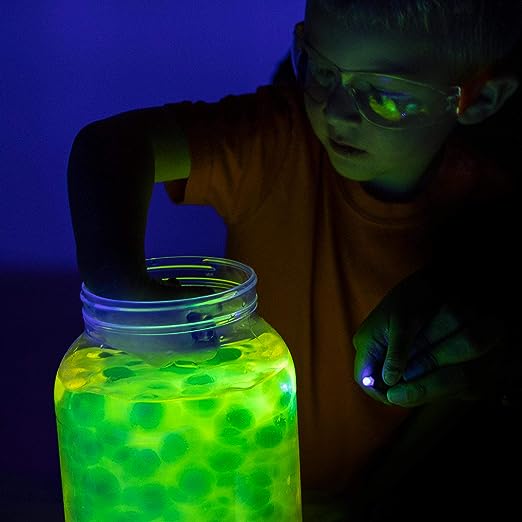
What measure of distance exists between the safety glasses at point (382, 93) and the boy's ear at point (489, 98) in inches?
1.2

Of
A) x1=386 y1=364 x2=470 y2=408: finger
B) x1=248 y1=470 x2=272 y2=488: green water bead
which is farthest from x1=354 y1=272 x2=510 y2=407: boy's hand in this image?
x1=248 y1=470 x2=272 y2=488: green water bead

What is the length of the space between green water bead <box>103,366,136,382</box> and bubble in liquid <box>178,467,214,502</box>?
0.28 ft

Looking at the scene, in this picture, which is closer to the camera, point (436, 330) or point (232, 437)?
point (232, 437)

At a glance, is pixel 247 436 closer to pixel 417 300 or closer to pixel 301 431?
pixel 417 300

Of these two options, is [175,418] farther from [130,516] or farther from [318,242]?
[318,242]

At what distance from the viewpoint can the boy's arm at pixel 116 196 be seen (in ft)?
1.98

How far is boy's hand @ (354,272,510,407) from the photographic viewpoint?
2.16 ft

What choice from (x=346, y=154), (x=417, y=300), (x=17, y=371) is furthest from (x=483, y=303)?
(x=17, y=371)

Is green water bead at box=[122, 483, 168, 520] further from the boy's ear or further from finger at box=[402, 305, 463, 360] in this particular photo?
the boy's ear

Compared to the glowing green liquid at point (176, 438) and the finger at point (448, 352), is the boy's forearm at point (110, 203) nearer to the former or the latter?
the glowing green liquid at point (176, 438)

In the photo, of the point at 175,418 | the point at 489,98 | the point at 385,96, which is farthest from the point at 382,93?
the point at 175,418

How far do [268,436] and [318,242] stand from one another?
353 mm

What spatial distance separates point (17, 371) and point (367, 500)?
48 centimetres

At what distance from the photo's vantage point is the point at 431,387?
67 centimetres
